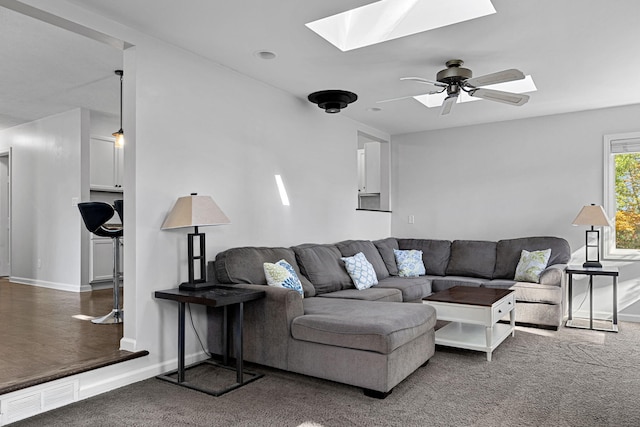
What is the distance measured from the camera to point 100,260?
20.2 feet

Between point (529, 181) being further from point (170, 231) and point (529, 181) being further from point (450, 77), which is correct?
point (170, 231)

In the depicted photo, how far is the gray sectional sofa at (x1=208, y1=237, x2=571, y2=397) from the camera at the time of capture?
2873 mm

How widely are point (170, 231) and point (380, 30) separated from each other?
2198 mm

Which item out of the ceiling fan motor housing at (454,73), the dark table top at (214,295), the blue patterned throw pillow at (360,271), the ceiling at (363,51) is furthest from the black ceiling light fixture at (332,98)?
the dark table top at (214,295)

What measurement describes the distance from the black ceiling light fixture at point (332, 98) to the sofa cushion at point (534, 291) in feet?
8.21

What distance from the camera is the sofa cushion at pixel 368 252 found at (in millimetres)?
5066

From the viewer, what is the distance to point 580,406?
2732mm

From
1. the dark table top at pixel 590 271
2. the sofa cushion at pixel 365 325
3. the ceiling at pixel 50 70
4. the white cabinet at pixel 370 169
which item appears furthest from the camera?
the white cabinet at pixel 370 169

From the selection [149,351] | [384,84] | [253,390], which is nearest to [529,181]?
[384,84]

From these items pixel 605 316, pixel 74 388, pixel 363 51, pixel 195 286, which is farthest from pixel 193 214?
pixel 605 316

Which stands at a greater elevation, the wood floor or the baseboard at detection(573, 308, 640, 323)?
the wood floor

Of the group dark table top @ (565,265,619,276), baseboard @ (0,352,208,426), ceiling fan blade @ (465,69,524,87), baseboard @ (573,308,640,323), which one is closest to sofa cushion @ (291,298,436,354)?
baseboard @ (0,352,208,426)

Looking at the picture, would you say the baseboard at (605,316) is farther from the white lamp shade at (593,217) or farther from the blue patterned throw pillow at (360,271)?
the blue patterned throw pillow at (360,271)

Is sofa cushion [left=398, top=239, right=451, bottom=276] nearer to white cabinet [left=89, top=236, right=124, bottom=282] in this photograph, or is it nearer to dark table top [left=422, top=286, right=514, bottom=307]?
dark table top [left=422, top=286, right=514, bottom=307]
